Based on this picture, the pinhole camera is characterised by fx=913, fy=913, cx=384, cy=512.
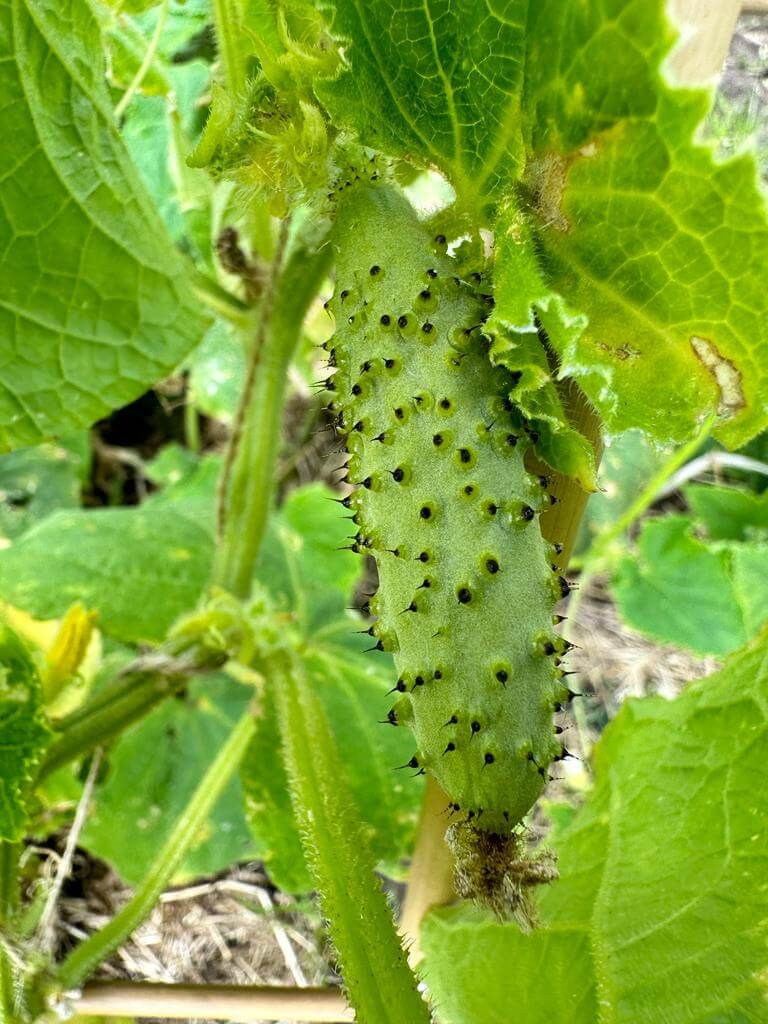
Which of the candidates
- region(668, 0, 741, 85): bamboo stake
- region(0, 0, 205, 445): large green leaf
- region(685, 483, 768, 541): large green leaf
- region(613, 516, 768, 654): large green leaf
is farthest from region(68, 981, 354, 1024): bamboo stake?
region(685, 483, 768, 541): large green leaf

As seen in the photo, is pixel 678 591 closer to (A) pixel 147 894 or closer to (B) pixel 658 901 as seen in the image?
(B) pixel 658 901

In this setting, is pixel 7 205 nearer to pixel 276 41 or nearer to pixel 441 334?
pixel 276 41

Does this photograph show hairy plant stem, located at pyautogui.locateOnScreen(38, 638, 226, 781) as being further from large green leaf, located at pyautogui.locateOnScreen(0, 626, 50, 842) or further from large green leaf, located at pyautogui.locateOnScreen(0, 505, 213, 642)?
large green leaf, located at pyautogui.locateOnScreen(0, 505, 213, 642)

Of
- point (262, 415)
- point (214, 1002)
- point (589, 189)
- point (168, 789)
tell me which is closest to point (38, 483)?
point (168, 789)

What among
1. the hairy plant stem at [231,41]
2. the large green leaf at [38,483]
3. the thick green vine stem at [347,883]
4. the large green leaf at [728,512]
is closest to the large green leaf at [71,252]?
the hairy plant stem at [231,41]

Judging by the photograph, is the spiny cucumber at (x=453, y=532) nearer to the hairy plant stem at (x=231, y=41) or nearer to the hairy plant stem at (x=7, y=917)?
the hairy plant stem at (x=231, y=41)

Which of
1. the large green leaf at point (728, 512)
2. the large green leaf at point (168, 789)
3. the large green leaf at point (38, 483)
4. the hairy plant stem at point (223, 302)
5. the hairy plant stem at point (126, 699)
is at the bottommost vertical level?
the large green leaf at point (168, 789)

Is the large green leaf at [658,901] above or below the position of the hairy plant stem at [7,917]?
above
